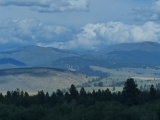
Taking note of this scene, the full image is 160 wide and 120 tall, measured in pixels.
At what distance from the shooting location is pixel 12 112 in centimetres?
11369

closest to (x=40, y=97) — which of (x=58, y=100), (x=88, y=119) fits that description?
(x=58, y=100)

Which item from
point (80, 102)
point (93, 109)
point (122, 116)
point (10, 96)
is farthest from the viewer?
point (10, 96)

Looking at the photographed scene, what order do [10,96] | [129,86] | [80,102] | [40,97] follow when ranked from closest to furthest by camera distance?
[129,86] < [80,102] < [40,97] < [10,96]

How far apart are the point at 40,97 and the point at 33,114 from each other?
150ft

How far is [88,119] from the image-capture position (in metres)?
95.8

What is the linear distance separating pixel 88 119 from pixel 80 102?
131ft

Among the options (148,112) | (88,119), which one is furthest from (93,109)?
(148,112)

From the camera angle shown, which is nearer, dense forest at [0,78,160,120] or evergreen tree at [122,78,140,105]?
dense forest at [0,78,160,120]

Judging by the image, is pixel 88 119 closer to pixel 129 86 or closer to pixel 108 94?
pixel 129 86

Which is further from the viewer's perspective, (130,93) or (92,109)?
(130,93)

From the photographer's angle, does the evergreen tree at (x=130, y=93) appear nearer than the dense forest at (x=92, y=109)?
No

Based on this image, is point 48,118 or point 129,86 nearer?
point 48,118

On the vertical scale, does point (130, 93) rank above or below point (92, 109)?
above

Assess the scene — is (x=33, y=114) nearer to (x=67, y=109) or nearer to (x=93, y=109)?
(x=67, y=109)
